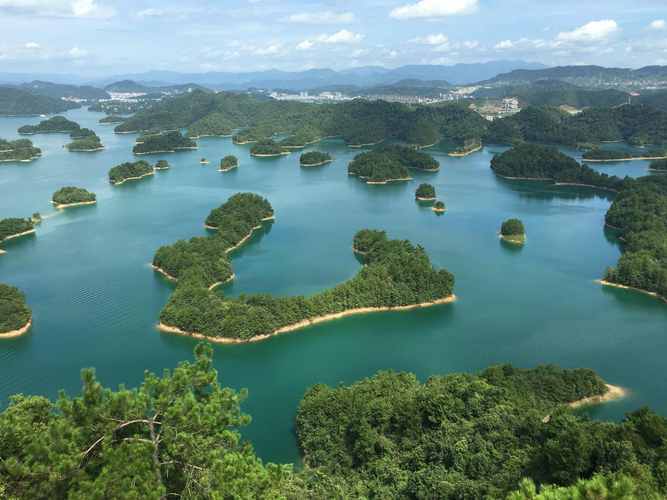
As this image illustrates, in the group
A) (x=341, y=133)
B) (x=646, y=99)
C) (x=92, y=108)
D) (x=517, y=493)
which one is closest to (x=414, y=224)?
(x=517, y=493)

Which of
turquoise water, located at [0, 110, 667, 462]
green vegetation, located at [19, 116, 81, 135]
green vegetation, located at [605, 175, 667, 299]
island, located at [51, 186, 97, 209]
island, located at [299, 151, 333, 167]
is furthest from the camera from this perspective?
green vegetation, located at [19, 116, 81, 135]

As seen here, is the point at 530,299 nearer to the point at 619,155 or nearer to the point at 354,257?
the point at 354,257

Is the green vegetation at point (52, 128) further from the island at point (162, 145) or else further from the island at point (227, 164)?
the island at point (227, 164)

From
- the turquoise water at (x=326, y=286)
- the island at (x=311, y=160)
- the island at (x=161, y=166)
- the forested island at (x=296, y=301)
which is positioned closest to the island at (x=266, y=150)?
the island at (x=311, y=160)

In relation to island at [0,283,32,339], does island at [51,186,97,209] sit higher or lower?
lower

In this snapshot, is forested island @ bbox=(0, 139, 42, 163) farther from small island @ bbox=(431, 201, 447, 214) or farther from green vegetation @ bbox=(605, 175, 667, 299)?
green vegetation @ bbox=(605, 175, 667, 299)

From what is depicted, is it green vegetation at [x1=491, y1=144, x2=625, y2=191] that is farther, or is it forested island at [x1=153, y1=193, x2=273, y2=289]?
green vegetation at [x1=491, y1=144, x2=625, y2=191]

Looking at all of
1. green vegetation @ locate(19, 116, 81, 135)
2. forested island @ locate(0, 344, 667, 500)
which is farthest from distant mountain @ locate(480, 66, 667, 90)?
forested island @ locate(0, 344, 667, 500)

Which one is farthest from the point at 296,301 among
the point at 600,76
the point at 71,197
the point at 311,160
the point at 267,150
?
the point at 600,76
